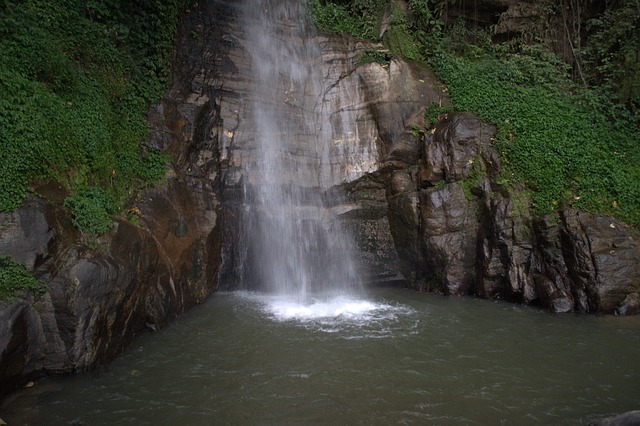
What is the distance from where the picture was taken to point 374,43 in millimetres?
12820

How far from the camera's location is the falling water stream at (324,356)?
4906 millimetres

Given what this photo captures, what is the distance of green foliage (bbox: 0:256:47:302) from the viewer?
519 centimetres

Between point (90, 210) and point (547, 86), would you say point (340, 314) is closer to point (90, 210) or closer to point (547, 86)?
point (90, 210)

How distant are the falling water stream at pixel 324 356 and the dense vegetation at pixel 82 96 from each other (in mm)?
2570

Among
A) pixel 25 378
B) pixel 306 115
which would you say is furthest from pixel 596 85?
pixel 25 378

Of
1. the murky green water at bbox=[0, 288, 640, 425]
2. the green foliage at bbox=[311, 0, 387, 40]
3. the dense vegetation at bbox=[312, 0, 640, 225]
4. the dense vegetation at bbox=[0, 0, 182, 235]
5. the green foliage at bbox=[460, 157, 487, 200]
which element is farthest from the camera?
the green foliage at bbox=[311, 0, 387, 40]

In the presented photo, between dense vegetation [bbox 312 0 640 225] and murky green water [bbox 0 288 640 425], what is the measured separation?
134 inches

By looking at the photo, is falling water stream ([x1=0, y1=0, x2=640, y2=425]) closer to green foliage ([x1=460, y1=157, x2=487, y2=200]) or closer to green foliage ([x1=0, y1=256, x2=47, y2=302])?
green foliage ([x1=0, y1=256, x2=47, y2=302])

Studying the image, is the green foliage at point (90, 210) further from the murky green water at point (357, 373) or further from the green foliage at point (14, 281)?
the murky green water at point (357, 373)

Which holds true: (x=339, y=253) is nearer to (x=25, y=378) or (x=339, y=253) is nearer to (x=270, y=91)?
(x=270, y=91)

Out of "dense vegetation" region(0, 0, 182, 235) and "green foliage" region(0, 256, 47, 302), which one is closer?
"green foliage" region(0, 256, 47, 302)

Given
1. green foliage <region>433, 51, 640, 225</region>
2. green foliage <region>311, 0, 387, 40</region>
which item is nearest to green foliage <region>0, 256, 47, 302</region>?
green foliage <region>433, 51, 640, 225</region>

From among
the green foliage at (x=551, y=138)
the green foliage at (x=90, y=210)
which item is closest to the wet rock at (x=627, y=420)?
the green foliage at (x=551, y=138)

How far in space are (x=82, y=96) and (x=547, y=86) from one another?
40.0 feet
